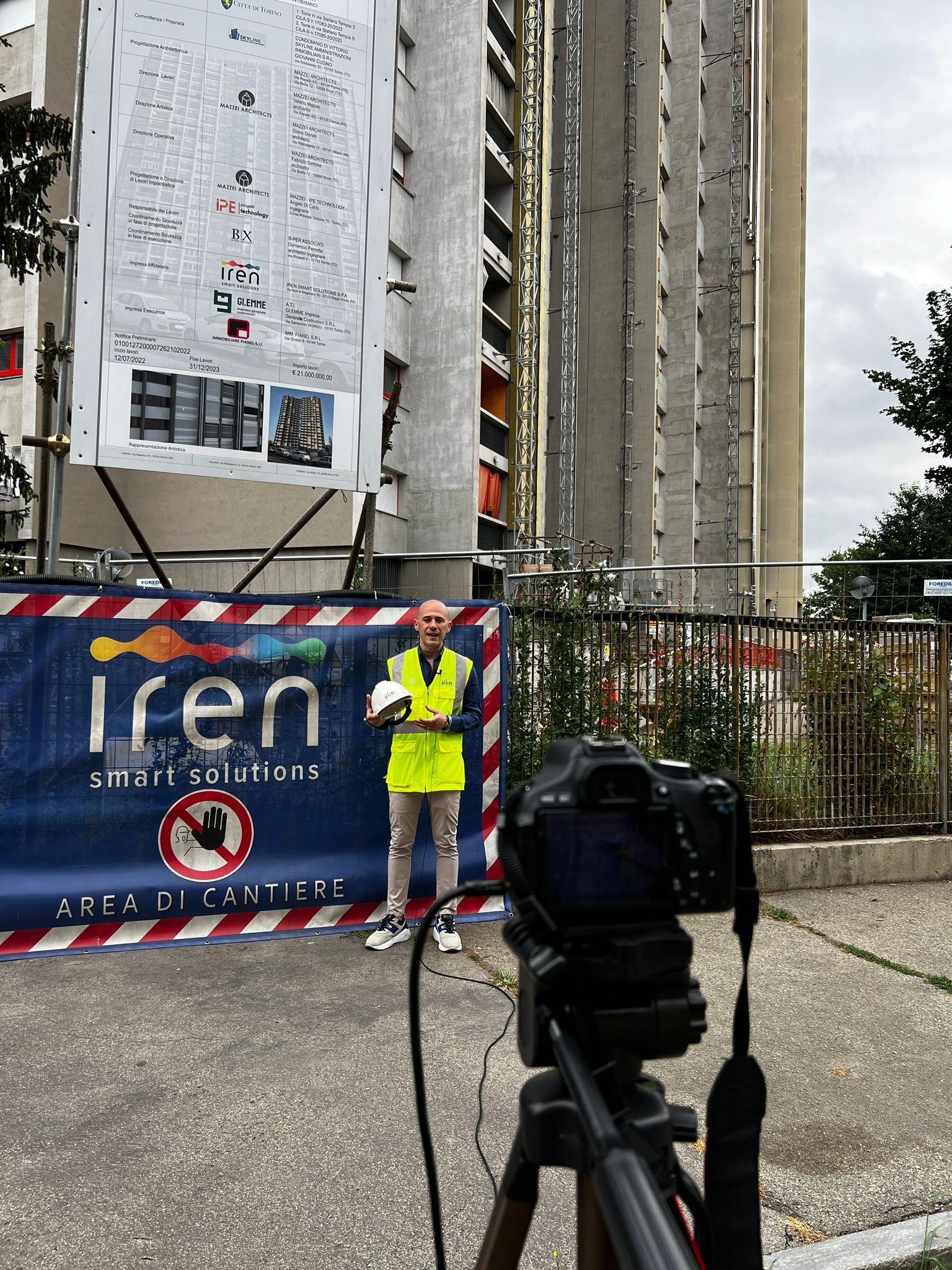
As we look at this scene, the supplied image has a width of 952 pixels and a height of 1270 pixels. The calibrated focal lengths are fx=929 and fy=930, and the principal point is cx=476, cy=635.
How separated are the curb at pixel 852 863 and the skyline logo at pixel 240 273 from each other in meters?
4.88

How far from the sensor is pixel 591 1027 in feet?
3.55

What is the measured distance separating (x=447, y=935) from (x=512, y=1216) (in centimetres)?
385

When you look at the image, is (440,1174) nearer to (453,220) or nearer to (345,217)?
(345,217)

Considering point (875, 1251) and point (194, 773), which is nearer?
point (875, 1251)

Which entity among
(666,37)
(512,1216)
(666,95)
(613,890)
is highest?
(666,37)

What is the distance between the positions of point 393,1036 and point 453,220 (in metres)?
27.5

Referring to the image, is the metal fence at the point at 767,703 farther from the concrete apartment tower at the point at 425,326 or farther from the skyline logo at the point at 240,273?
the concrete apartment tower at the point at 425,326

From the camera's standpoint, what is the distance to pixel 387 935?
516 centimetres

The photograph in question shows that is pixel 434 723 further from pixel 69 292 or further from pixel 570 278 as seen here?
pixel 570 278

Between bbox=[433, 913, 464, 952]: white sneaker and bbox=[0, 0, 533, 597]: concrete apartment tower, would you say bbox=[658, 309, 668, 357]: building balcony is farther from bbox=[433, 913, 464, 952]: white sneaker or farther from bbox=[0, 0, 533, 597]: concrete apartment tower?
bbox=[433, 913, 464, 952]: white sneaker

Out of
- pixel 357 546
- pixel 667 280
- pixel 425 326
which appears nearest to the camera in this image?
pixel 357 546

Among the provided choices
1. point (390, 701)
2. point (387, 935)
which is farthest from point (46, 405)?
point (387, 935)

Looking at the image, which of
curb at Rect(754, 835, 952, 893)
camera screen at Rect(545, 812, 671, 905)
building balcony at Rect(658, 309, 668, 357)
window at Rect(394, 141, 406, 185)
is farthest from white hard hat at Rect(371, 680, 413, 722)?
building balcony at Rect(658, 309, 668, 357)

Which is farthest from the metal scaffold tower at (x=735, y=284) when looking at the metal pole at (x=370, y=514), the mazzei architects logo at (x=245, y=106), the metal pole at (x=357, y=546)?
the mazzei architects logo at (x=245, y=106)
